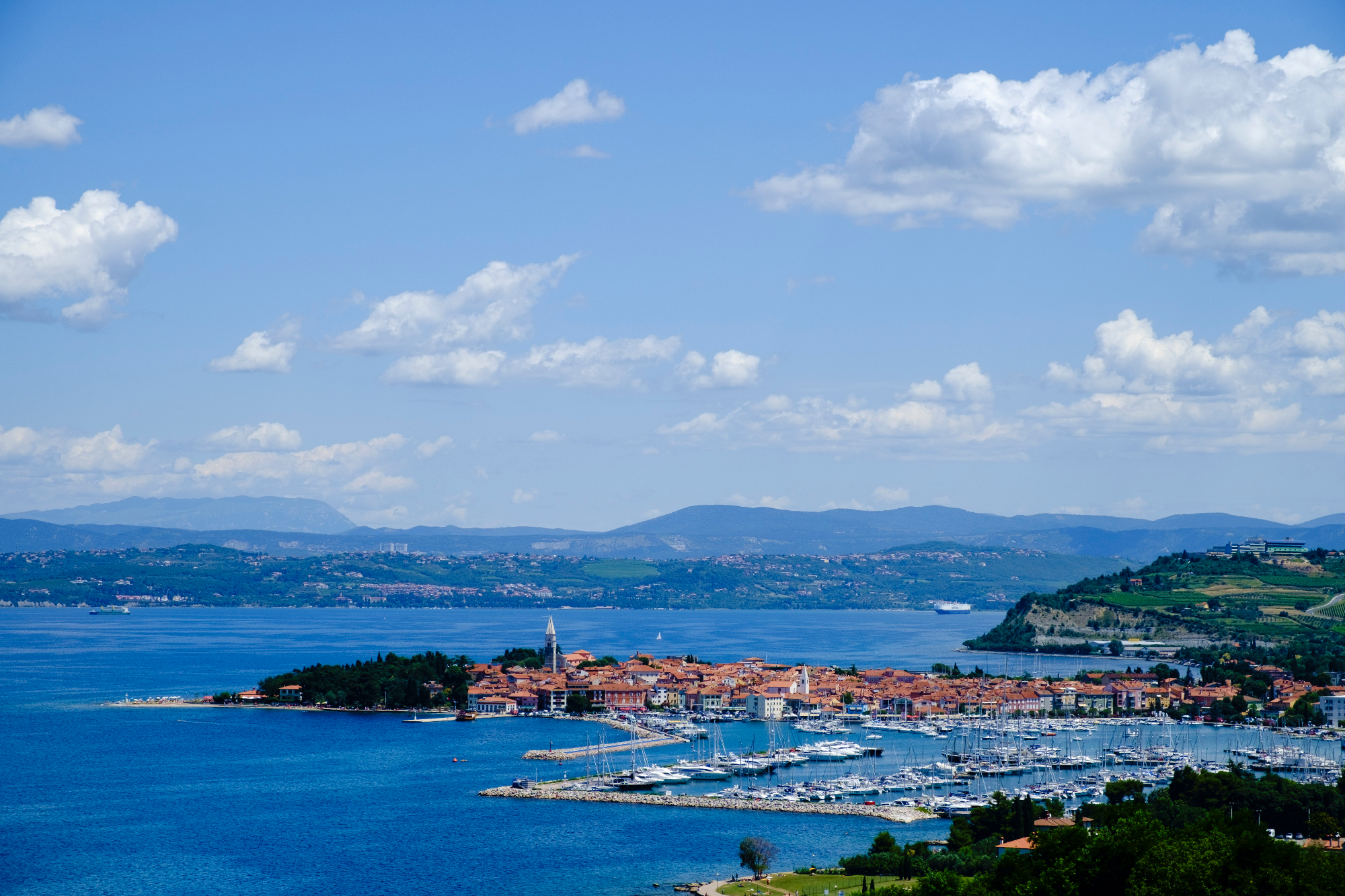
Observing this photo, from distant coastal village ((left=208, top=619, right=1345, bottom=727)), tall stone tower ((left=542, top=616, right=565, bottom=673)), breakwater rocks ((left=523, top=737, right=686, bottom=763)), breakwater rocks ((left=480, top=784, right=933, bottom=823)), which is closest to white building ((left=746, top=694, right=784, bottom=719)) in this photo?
distant coastal village ((left=208, top=619, right=1345, bottom=727))

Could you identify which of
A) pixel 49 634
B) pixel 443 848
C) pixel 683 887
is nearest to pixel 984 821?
pixel 683 887

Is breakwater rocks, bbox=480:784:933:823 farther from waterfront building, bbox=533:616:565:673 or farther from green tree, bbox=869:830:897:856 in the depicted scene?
waterfront building, bbox=533:616:565:673

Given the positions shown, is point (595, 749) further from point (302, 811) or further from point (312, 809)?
point (302, 811)

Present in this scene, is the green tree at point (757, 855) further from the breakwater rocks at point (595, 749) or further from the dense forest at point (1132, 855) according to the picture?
the breakwater rocks at point (595, 749)

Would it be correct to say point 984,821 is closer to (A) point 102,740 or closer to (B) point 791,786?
(B) point 791,786

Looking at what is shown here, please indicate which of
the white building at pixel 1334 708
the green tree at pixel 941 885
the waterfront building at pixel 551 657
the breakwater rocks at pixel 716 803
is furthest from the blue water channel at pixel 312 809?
the waterfront building at pixel 551 657

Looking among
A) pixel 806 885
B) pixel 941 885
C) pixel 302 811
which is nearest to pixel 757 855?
pixel 806 885
